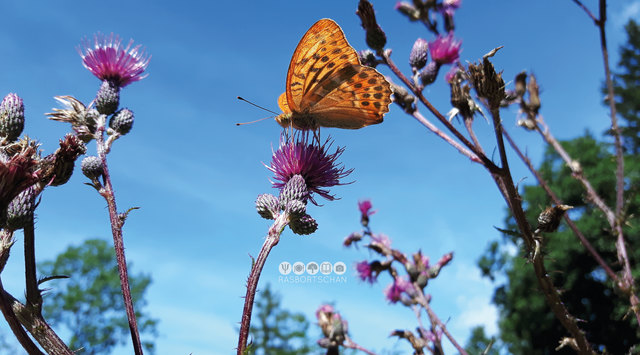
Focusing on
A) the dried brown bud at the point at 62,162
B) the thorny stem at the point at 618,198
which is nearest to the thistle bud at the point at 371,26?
the thorny stem at the point at 618,198

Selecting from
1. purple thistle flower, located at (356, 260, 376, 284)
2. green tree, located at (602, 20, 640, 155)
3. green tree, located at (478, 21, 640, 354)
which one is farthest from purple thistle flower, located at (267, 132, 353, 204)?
green tree, located at (602, 20, 640, 155)

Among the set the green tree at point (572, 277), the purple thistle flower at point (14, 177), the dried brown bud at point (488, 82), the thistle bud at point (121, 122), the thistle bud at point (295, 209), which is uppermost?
the green tree at point (572, 277)

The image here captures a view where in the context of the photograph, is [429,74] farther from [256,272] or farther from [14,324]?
[14,324]

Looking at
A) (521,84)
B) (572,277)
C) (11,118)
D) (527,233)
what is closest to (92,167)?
(11,118)

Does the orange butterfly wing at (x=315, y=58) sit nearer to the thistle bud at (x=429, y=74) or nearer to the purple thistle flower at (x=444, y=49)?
the thistle bud at (x=429, y=74)

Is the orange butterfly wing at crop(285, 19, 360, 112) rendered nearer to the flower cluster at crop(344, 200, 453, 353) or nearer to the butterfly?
the butterfly

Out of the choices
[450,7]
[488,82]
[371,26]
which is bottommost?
[488,82]
